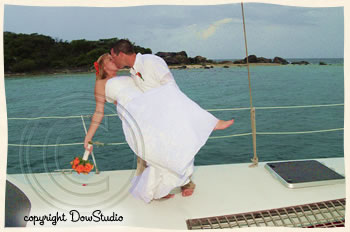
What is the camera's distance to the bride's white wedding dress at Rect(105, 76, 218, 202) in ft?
5.66

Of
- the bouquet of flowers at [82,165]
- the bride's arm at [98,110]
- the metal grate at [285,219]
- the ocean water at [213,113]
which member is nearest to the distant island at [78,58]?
the ocean water at [213,113]

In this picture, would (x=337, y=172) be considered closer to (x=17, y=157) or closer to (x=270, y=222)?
(x=270, y=222)

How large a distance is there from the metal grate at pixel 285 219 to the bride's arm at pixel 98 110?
686 mm

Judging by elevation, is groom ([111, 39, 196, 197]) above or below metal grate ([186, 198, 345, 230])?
above

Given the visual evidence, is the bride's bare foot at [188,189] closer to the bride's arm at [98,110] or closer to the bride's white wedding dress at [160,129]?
the bride's white wedding dress at [160,129]

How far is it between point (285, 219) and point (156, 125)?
839 mm

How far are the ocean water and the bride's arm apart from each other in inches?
1.2

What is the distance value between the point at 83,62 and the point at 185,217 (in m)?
1.42

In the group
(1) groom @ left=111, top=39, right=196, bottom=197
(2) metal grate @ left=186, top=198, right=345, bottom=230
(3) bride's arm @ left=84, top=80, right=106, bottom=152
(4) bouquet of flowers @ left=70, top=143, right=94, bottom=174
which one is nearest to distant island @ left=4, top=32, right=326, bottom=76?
(1) groom @ left=111, top=39, right=196, bottom=197

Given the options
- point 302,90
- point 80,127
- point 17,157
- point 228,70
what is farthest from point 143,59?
point 302,90

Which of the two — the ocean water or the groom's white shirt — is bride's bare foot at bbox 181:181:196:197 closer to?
the ocean water

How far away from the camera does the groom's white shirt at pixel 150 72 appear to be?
1841mm

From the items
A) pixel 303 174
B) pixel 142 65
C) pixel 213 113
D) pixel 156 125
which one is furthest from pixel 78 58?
pixel 213 113

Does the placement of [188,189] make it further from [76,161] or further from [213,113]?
[213,113]
